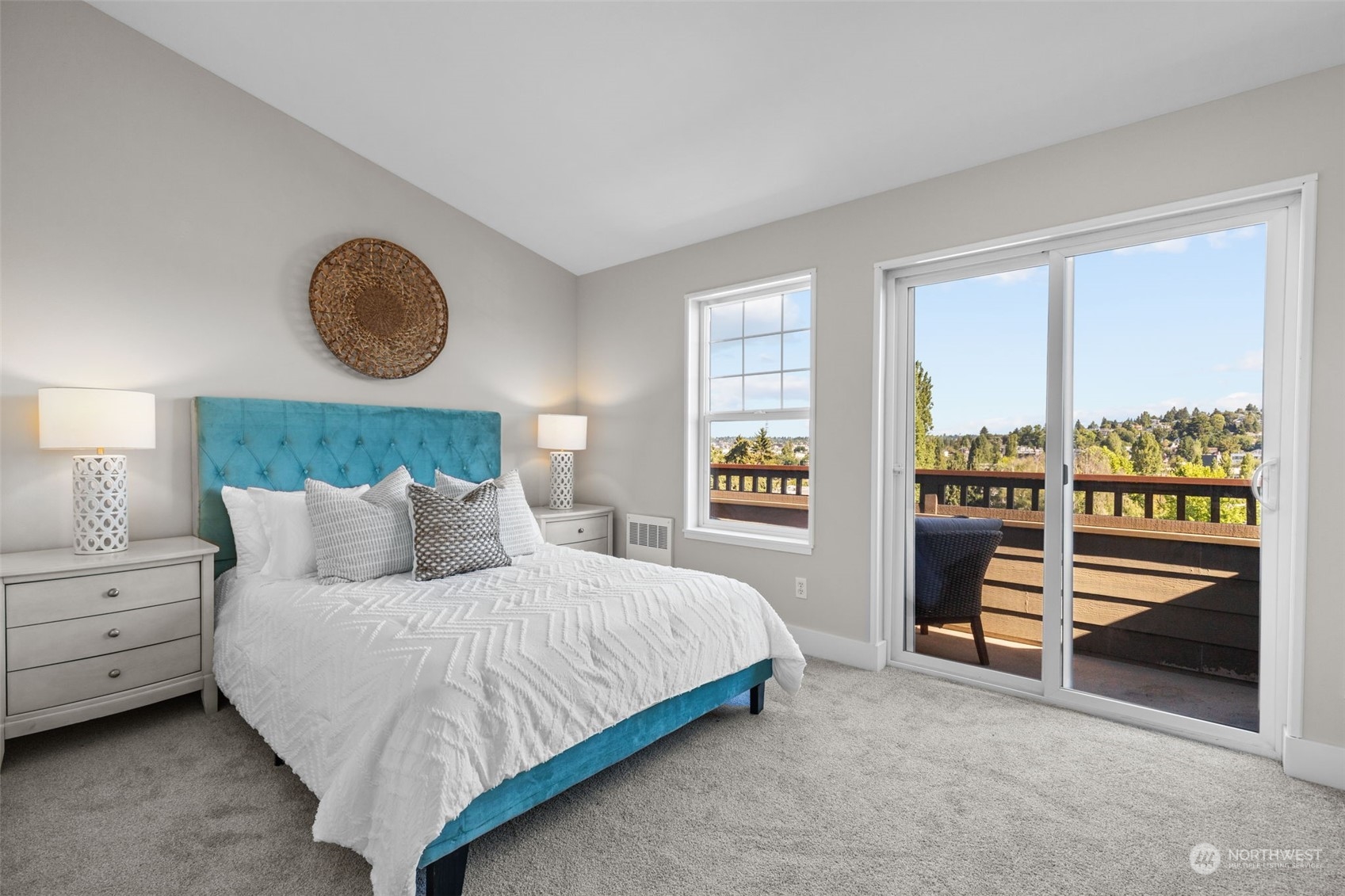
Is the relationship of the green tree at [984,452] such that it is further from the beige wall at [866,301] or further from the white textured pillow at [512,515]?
the white textured pillow at [512,515]

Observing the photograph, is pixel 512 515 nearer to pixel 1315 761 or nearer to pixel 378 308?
pixel 378 308

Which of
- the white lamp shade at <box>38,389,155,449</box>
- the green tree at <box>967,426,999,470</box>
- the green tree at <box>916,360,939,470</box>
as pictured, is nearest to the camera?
the white lamp shade at <box>38,389,155,449</box>

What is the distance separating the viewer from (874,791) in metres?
2.07

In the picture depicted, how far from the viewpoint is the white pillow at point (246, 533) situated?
108 inches

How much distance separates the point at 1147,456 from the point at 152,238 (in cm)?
438

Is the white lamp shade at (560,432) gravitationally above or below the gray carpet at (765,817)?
above

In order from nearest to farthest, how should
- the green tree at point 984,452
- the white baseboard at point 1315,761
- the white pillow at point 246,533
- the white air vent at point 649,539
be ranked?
the white baseboard at point 1315,761 < the white pillow at point 246,533 < the green tree at point 984,452 < the white air vent at point 649,539

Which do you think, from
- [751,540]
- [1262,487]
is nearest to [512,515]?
[751,540]

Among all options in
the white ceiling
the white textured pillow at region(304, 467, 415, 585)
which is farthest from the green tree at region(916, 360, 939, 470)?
the white textured pillow at region(304, 467, 415, 585)

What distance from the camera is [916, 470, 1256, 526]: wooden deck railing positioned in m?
2.45

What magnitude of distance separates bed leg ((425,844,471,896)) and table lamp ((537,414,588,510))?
270 cm

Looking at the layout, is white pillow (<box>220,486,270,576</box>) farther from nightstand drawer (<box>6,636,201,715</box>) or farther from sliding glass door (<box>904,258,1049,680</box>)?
sliding glass door (<box>904,258,1049,680</box>)

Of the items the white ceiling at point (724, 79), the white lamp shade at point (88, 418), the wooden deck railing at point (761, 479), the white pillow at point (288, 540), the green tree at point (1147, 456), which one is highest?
the white ceiling at point (724, 79)


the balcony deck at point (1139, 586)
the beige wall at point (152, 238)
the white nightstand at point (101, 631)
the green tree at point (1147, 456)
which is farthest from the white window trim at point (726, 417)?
the white nightstand at point (101, 631)
